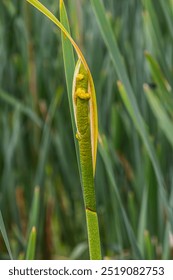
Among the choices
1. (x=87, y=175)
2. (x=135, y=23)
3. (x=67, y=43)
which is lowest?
(x=87, y=175)

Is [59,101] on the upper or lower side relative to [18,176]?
upper

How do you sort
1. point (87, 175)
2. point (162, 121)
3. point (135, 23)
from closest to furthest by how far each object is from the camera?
point (87, 175)
point (162, 121)
point (135, 23)

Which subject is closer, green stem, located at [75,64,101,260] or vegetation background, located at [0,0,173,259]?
green stem, located at [75,64,101,260]

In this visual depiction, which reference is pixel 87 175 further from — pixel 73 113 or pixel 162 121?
pixel 162 121

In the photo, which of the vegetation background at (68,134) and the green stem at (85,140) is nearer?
the green stem at (85,140)

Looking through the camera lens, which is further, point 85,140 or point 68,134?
point 68,134

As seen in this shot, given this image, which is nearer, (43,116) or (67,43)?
(67,43)

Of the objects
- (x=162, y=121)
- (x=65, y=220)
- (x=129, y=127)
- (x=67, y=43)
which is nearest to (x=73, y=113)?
(x=67, y=43)

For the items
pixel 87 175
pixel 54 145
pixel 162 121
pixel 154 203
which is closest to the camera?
pixel 87 175
